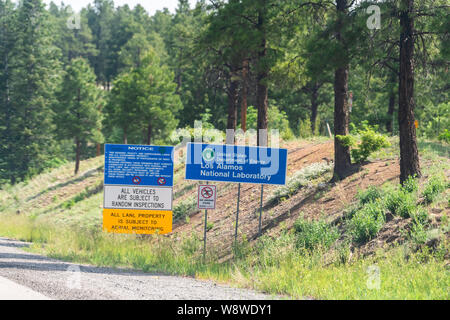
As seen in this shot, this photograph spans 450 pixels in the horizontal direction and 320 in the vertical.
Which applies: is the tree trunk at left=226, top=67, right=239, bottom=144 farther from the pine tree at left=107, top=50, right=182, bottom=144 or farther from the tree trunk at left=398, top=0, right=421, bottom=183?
the pine tree at left=107, top=50, right=182, bottom=144

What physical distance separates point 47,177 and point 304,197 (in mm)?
46797

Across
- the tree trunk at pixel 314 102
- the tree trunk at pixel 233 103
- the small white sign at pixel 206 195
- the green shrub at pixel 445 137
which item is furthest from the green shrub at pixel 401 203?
the tree trunk at pixel 314 102

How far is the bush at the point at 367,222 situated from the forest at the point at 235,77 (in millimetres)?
1749

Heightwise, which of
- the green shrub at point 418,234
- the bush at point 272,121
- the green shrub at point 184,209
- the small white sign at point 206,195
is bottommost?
the green shrub at point 184,209

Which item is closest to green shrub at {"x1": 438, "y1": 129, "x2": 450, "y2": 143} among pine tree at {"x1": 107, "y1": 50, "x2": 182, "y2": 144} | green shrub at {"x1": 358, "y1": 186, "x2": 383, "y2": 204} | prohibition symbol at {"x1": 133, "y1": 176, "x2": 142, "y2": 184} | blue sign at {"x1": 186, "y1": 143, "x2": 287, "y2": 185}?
green shrub at {"x1": 358, "y1": 186, "x2": 383, "y2": 204}

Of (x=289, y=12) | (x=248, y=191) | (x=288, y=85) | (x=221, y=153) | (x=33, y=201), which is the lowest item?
(x=33, y=201)

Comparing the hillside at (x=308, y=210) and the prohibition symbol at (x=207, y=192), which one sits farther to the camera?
the prohibition symbol at (x=207, y=192)

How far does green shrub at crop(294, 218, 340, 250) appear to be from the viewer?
1391cm

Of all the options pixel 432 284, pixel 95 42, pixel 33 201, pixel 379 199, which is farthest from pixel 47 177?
pixel 95 42

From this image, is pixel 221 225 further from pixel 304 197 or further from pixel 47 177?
pixel 47 177

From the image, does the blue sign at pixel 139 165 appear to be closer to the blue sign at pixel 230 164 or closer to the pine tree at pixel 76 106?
the blue sign at pixel 230 164

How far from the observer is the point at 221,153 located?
50.1 feet

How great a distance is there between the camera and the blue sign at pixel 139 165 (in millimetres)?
17266

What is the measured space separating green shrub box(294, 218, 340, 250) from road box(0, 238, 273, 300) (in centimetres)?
367
